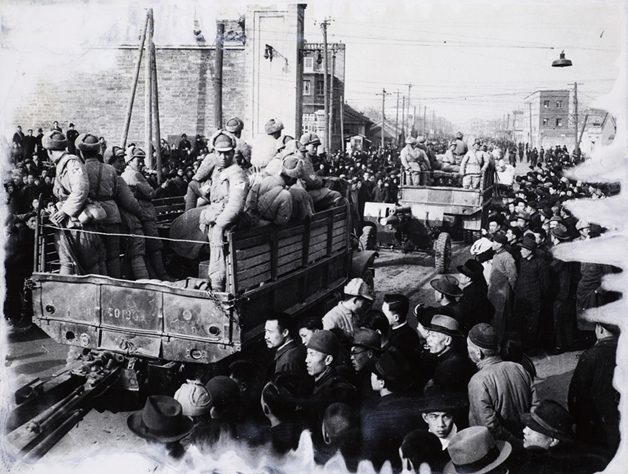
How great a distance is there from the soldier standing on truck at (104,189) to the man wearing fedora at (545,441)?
4.40 meters

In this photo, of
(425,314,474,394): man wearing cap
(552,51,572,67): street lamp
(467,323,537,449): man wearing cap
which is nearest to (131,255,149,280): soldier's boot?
(425,314,474,394): man wearing cap

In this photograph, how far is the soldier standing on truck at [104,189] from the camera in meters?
6.14

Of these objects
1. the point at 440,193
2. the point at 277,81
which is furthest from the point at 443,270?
the point at 277,81

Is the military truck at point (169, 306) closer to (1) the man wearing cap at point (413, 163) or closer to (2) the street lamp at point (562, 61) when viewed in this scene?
(2) the street lamp at point (562, 61)

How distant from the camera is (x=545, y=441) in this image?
3533mm

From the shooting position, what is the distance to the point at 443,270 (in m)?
12.2

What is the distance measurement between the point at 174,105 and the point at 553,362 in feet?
57.5

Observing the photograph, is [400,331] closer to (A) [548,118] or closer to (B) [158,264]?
(B) [158,264]

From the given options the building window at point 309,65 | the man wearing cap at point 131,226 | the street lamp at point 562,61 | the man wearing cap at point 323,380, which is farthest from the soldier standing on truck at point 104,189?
the building window at point 309,65

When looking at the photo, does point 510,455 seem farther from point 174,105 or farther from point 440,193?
point 174,105

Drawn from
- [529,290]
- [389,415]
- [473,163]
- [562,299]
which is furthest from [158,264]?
[473,163]

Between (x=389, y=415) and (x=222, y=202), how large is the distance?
282 cm

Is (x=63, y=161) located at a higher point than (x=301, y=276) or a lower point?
higher

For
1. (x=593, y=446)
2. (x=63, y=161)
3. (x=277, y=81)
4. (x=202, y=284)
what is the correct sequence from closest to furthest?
(x=593, y=446) → (x=202, y=284) → (x=63, y=161) → (x=277, y=81)
